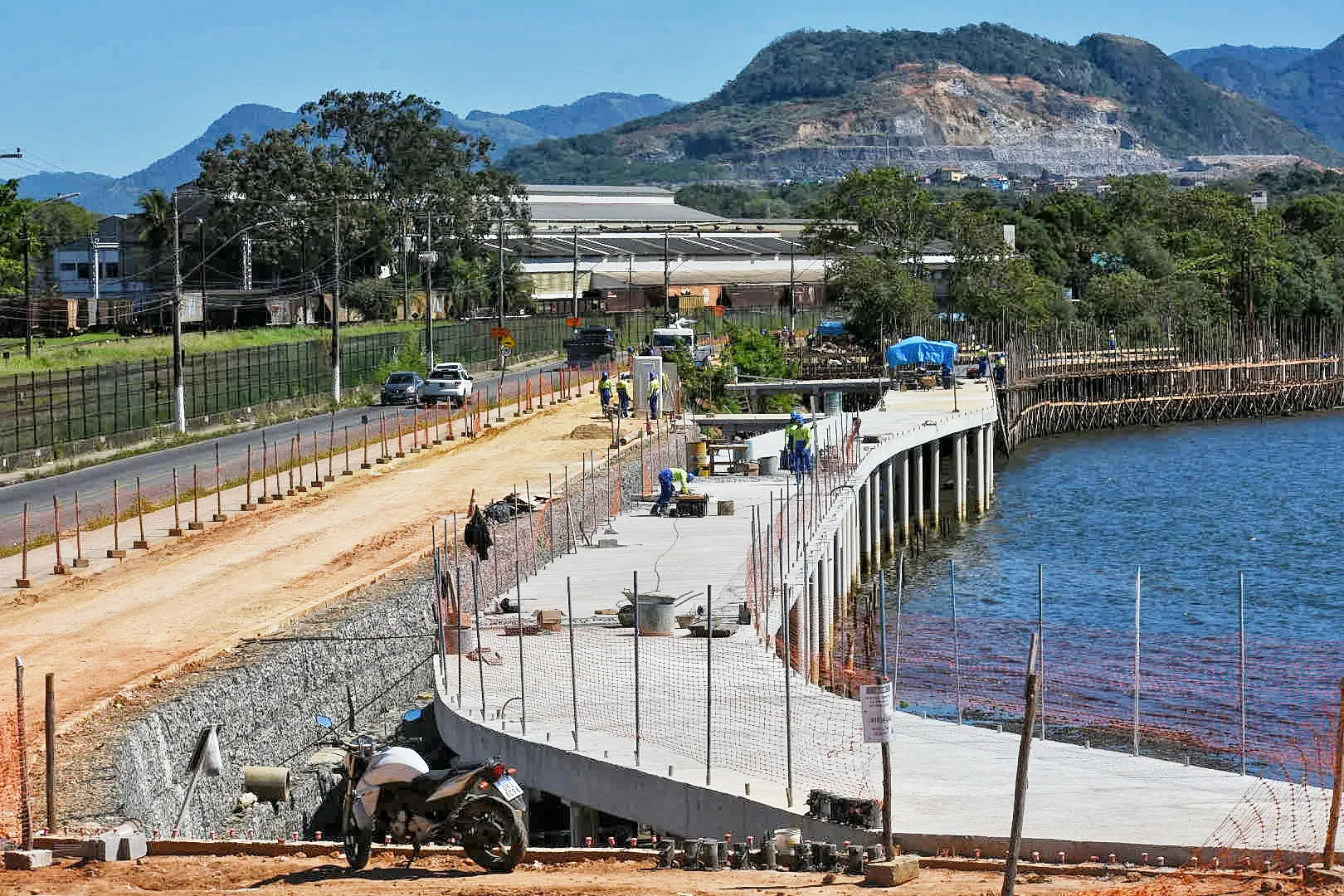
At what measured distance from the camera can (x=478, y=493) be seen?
55.1 m

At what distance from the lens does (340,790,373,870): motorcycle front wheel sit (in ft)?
64.5

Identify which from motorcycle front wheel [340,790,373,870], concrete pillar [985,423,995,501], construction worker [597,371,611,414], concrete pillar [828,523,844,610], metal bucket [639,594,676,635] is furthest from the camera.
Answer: concrete pillar [985,423,995,501]

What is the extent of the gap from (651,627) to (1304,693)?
1422 cm

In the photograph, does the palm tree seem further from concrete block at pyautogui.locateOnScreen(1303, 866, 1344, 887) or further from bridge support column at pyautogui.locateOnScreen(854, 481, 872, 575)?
concrete block at pyautogui.locateOnScreen(1303, 866, 1344, 887)

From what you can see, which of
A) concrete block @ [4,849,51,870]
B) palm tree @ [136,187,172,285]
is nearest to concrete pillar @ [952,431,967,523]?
concrete block @ [4,849,51,870]

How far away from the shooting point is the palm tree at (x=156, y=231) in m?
134

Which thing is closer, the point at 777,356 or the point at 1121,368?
the point at 777,356

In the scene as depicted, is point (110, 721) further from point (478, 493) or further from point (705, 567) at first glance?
point (478, 493)

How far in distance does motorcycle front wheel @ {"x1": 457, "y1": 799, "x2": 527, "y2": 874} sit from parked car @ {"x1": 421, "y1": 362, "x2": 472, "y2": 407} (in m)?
63.7

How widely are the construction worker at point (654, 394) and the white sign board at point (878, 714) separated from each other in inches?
2138

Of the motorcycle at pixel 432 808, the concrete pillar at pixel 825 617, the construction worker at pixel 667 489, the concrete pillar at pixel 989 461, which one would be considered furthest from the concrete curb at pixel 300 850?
the concrete pillar at pixel 989 461

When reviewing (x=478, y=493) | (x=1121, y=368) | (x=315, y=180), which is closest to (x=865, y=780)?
(x=478, y=493)

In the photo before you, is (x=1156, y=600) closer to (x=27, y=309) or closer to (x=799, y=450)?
(x=799, y=450)

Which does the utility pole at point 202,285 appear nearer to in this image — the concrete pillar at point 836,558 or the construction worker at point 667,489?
the construction worker at point 667,489
